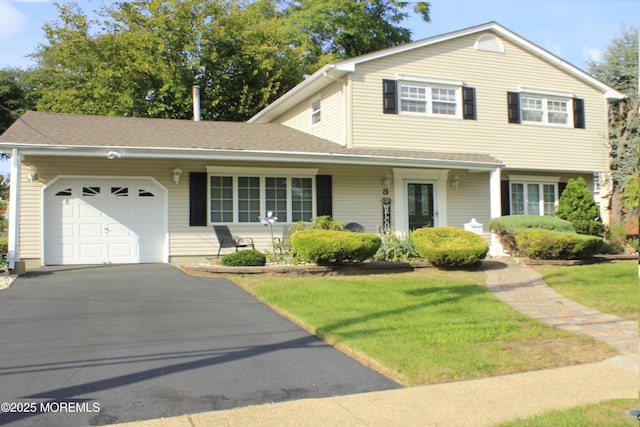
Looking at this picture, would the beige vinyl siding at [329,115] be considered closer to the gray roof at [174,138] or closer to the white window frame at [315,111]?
the white window frame at [315,111]

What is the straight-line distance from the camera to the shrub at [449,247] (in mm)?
11876

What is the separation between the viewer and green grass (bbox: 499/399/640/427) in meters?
4.07

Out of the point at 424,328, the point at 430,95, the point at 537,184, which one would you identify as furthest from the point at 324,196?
the point at 424,328

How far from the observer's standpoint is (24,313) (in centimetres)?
771

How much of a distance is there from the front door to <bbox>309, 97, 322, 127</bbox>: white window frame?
3552mm

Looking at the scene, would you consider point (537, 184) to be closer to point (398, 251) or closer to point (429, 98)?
point (429, 98)

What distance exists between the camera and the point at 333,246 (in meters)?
11.0

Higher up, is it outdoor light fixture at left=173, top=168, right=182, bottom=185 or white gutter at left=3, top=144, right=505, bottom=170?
white gutter at left=3, top=144, right=505, bottom=170

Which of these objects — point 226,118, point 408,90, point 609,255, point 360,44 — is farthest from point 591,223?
point 360,44

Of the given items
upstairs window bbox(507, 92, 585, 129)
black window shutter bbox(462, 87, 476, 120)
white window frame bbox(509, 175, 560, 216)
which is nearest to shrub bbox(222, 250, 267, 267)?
black window shutter bbox(462, 87, 476, 120)

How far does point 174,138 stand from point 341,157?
14.3 ft

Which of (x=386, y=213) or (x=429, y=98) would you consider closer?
(x=386, y=213)

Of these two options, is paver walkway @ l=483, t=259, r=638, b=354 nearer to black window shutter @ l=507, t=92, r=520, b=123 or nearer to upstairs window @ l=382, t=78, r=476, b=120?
upstairs window @ l=382, t=78, r=476, b=120

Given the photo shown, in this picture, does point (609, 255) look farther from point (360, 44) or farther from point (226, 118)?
point (360, 44)
